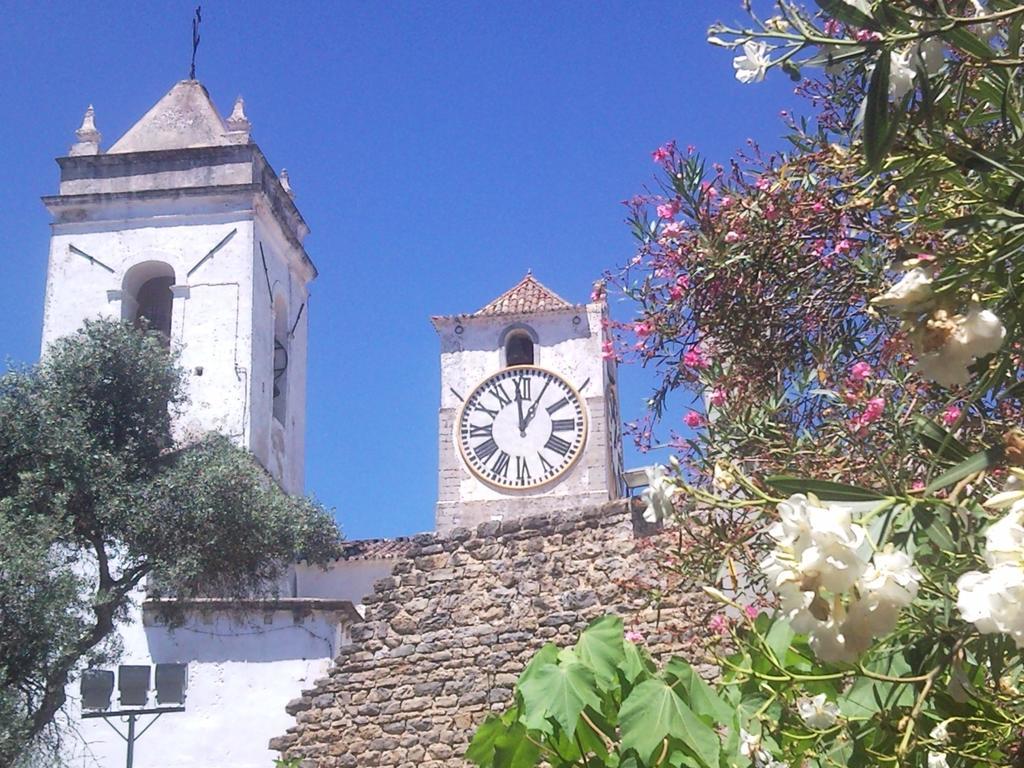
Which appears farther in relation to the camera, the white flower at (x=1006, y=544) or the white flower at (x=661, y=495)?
the white flower at (x=661, y=495)

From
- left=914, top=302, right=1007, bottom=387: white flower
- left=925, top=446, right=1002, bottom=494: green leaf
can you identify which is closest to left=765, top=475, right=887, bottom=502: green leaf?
left=925, top=446, right=1002, bottom=494: green leaf

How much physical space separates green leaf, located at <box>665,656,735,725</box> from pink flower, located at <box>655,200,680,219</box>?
1552 millimetres

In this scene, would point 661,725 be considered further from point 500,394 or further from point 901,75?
point 500,394

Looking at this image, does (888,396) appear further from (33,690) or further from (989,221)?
(33,690)

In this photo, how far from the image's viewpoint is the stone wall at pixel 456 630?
9664 millimetres

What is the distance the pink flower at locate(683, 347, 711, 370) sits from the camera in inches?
188

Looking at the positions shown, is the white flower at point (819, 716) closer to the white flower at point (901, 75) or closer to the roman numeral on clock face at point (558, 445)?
the white flower at point (901, 75)

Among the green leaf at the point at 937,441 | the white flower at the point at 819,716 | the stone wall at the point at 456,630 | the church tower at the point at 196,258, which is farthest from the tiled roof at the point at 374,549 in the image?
the green leaf at the point at 937,441

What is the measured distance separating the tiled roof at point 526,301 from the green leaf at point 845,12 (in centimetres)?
2380

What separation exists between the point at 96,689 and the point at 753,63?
11.2 metres

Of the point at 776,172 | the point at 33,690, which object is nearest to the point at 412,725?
the point at 33,690

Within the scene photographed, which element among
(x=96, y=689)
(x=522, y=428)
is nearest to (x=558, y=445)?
(x=522, y=428)

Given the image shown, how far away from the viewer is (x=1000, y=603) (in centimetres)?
175

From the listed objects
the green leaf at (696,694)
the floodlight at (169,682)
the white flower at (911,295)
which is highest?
the floodlight at (169,682)
